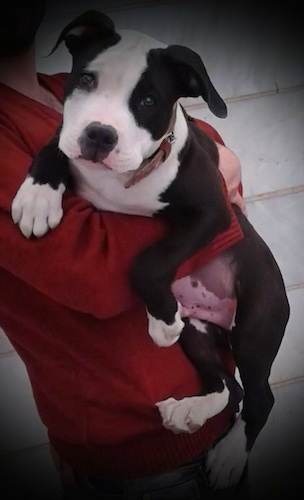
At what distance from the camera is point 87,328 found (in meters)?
1.13

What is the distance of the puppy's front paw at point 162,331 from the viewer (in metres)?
1.14

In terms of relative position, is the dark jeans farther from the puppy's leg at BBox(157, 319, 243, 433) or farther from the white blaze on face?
the white blaze on face

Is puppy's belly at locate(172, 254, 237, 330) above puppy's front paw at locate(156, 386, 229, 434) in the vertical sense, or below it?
above

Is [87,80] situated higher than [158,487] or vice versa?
[87,80]

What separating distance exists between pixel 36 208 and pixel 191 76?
0.99 ft

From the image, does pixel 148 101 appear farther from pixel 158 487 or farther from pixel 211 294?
pixel 158 487

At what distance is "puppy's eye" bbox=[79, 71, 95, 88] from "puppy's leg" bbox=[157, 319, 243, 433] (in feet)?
1.51

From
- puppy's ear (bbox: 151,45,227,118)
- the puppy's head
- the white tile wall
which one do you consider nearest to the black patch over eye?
the puppy's head

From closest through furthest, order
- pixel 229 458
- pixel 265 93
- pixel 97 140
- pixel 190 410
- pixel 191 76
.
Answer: pixel 97 140, pixel 191 76, pixel 190 410, pixel 229 458, pixel 265 93

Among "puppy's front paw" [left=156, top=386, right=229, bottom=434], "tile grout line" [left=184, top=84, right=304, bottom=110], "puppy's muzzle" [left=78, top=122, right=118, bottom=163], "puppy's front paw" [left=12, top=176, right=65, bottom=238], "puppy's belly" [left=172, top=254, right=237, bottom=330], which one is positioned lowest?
"puppy's front paw" [left=156, top=386, right=229, bottom=434]

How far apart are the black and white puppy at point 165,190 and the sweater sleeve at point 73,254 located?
0.7 inches

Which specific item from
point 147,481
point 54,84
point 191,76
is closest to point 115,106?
point 191,76

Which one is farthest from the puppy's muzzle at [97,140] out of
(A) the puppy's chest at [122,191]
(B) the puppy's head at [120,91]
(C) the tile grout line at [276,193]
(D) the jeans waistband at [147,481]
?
(C) the tile grout line at [276,193]

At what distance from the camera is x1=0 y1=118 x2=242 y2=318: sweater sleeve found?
102 cm
